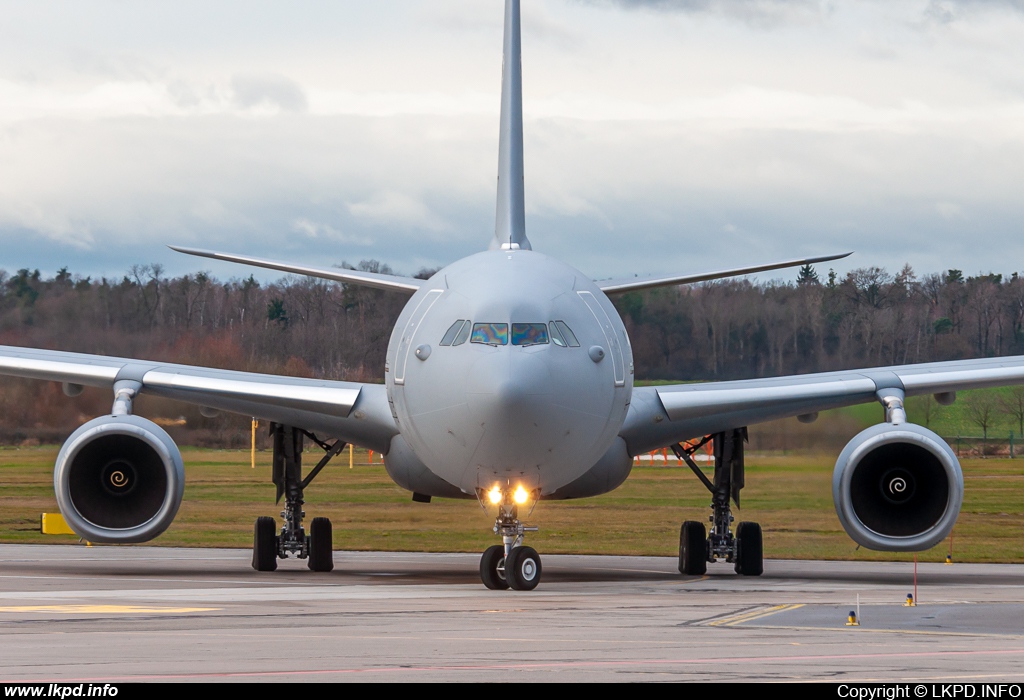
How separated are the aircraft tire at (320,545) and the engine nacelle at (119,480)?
12.2 ft

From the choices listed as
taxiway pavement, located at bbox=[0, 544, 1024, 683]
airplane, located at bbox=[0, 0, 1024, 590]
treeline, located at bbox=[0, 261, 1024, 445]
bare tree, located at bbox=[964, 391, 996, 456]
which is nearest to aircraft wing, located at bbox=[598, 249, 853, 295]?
airplane, located at bbox=[0, 0, 1024, 590]

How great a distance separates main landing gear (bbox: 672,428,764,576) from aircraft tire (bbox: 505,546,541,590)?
4873 mm

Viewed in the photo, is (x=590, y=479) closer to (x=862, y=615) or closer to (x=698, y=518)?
(x=862, y=615)

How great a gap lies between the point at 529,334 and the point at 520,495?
185 cm

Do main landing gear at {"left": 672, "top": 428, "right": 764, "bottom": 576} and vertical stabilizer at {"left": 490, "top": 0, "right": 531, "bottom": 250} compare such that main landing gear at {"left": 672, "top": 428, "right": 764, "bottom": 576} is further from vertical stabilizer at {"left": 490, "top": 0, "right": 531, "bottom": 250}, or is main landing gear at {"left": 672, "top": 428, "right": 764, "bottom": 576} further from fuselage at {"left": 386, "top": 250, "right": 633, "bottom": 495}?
fuselage at {"left": 386, "top": 250, "right": 633, "bottom": 495}

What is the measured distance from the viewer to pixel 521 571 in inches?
586

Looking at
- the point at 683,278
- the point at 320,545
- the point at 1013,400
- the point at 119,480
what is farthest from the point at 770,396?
the point at 1013,400

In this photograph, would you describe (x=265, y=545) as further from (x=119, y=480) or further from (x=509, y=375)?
(x=509, y=375)

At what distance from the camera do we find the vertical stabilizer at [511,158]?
59.1 ft

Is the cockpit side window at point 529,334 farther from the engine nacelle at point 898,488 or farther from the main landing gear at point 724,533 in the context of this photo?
the main landing gear at point 724,533

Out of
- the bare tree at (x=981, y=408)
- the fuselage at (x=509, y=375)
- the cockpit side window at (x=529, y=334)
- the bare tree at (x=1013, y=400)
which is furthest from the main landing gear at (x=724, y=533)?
the bare tree at (x=1013, y=400)

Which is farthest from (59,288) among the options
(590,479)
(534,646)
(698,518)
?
(534,646)

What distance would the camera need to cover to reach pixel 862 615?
40.3ft

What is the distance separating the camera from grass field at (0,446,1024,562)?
24.2 meters
